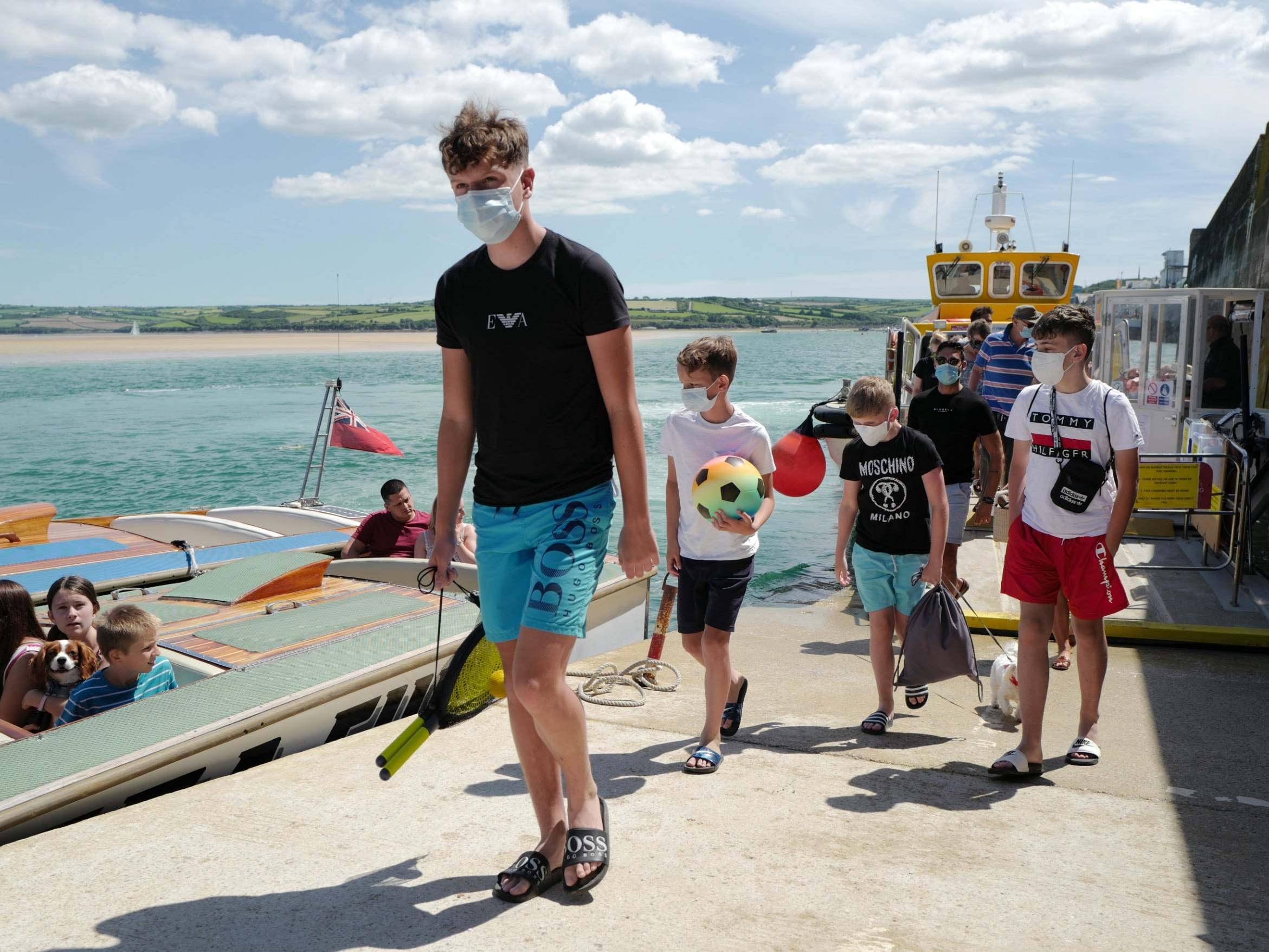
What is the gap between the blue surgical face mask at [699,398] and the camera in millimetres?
4246

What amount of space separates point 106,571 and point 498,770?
4789 millimetres

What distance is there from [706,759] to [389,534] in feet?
15.9

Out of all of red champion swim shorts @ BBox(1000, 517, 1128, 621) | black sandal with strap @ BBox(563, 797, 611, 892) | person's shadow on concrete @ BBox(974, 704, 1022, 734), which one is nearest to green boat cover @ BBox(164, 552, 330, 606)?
black sandal with strap @ BBox(563, 797, 611, 892)

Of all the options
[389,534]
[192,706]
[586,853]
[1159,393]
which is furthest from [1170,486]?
[192,706]

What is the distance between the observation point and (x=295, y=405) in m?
53.6

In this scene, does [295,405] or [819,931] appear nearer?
[819,931]

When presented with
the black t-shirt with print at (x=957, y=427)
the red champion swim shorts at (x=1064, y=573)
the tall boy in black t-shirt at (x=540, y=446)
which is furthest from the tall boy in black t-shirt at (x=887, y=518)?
the tall boy in black t-shirt at (x=540, y=446)

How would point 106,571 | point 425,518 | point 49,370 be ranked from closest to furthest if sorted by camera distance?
1. point 106,571
2. point 425,518
3. point 49,370

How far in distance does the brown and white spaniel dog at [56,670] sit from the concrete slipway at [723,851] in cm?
144

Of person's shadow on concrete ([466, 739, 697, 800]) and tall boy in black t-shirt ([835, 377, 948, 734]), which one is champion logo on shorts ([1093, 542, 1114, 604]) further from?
person's shadow on concrete ([466, 739, 697, 800])

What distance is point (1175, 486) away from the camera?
782 cm

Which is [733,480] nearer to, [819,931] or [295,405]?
[819,931]

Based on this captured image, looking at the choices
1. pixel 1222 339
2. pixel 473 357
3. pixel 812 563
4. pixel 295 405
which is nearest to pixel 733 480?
pixel 473 357

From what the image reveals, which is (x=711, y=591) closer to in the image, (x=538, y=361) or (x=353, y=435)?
(x=538, y=361)
